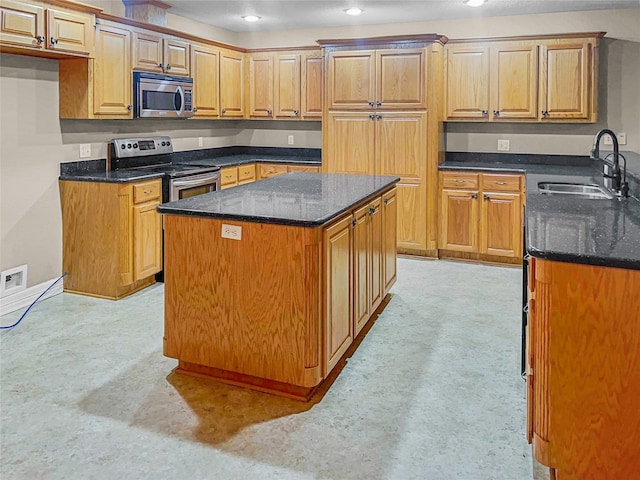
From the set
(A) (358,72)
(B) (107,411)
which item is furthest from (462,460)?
(A) (358,72)

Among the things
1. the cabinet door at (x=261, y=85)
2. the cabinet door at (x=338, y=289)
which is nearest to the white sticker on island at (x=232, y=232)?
the cabinet door at (x=338, y=289)

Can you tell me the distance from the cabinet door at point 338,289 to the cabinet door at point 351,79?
2729mm

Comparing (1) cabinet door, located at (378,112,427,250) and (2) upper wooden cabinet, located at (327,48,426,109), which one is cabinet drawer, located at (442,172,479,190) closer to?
(1) cabinet door, located at (378,112,427,250)

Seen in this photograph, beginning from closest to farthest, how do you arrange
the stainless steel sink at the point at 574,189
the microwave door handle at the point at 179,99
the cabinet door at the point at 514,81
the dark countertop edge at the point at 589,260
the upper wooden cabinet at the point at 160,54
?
1. the dark countertop edge at the point at 589,260
2. the stainless steel sink at the point at 574,189
3. the upper wooden cabinet at the point at 160,54
4. the microwave door handle at the point at 179,99
5. the cabinet door at the point at 514,81

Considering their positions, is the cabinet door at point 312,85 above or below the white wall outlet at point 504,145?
above

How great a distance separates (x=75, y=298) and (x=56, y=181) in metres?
0.87

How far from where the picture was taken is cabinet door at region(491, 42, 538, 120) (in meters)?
4.92

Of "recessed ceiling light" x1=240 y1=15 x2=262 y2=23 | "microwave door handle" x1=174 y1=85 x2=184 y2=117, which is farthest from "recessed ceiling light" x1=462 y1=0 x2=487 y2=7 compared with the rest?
"microwave door handle" x1=174 y1=85 x2=184 y2=117

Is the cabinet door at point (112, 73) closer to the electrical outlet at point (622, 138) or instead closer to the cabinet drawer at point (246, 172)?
the cabinet drawer at point (246, 172)

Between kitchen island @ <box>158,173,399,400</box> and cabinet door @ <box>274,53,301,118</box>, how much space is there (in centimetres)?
316

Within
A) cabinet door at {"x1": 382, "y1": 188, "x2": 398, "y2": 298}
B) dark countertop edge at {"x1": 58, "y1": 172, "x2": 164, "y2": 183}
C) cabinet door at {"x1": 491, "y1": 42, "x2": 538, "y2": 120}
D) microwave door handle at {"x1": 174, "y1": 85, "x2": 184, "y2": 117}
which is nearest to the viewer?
cabinet door at {"x1": 382, "y1": 188, "x2": 398, "y2": 298}

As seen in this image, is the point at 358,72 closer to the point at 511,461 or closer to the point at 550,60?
the point at 550,60

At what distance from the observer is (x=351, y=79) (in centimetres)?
529

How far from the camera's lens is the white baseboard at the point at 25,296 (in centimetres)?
368
